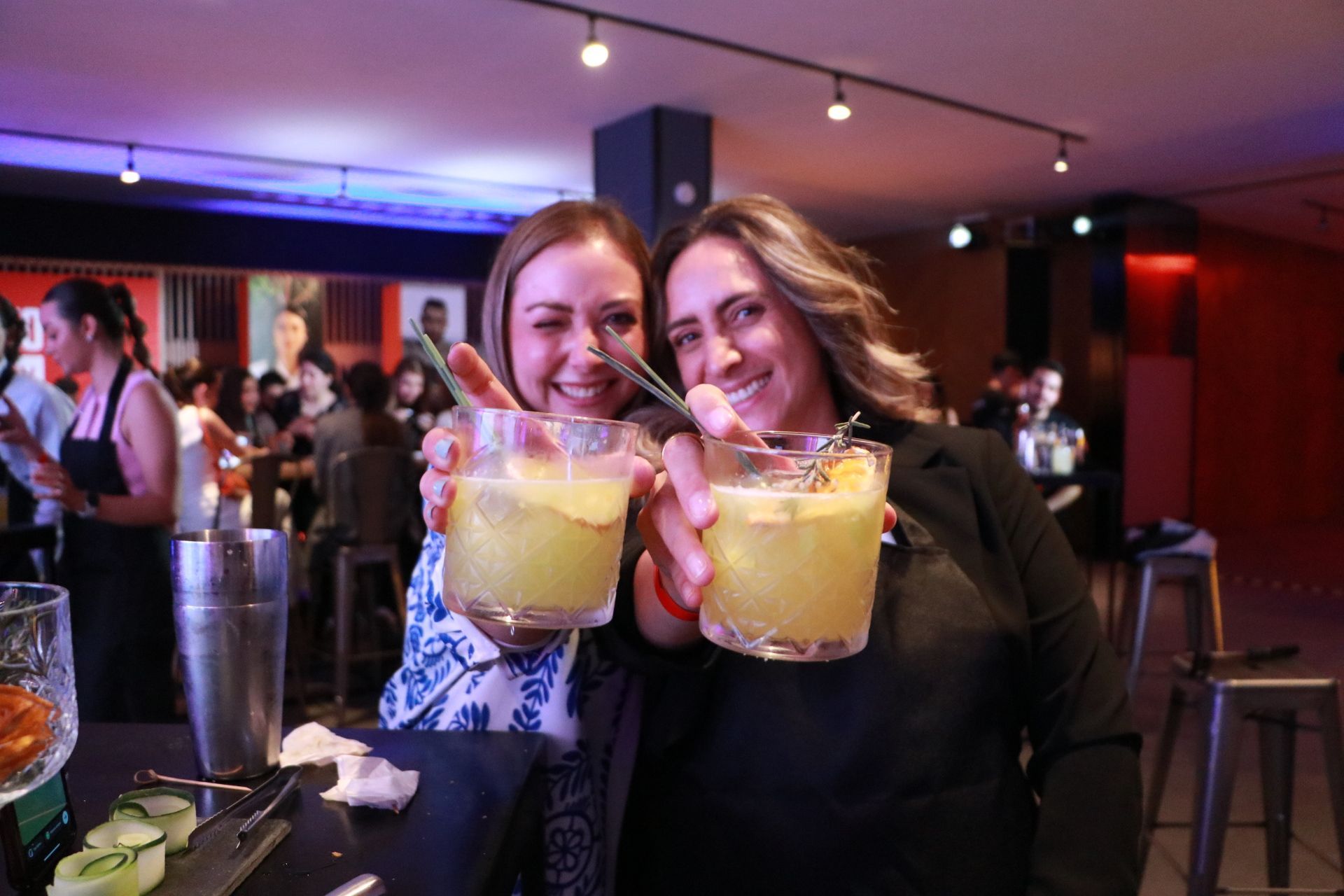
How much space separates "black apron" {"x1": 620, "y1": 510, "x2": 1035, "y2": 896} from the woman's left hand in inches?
90.3

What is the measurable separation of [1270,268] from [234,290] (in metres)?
11.5

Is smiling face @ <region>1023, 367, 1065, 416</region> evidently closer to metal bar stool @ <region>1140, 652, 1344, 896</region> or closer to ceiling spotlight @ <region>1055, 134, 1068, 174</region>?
ceiling spotlight @ <region>1055, 134, 1068, 174</region>

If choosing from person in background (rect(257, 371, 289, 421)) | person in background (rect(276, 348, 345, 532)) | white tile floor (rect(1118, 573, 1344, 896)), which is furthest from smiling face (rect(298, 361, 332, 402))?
white tile floor (rect(1118, 573, 1344, 896))

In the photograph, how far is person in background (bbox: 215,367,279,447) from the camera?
259 inches

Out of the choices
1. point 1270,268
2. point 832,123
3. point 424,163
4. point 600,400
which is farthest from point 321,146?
point 1270,268

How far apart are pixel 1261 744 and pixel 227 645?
2.61m

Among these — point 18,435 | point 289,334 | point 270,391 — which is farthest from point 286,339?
point 18,435

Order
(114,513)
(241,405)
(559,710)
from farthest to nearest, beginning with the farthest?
(241,405), (114,513), (559,710)

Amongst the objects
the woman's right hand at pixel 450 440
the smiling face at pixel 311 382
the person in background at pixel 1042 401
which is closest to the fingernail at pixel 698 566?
the woman's right hand at pixel 450 440

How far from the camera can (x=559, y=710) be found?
1.33m

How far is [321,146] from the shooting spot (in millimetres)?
7145

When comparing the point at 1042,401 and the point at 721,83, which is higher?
the point at 721,83

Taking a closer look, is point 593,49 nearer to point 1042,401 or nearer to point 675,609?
point 1042,401

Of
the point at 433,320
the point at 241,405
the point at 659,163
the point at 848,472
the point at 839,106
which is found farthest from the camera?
the point at 433,320
